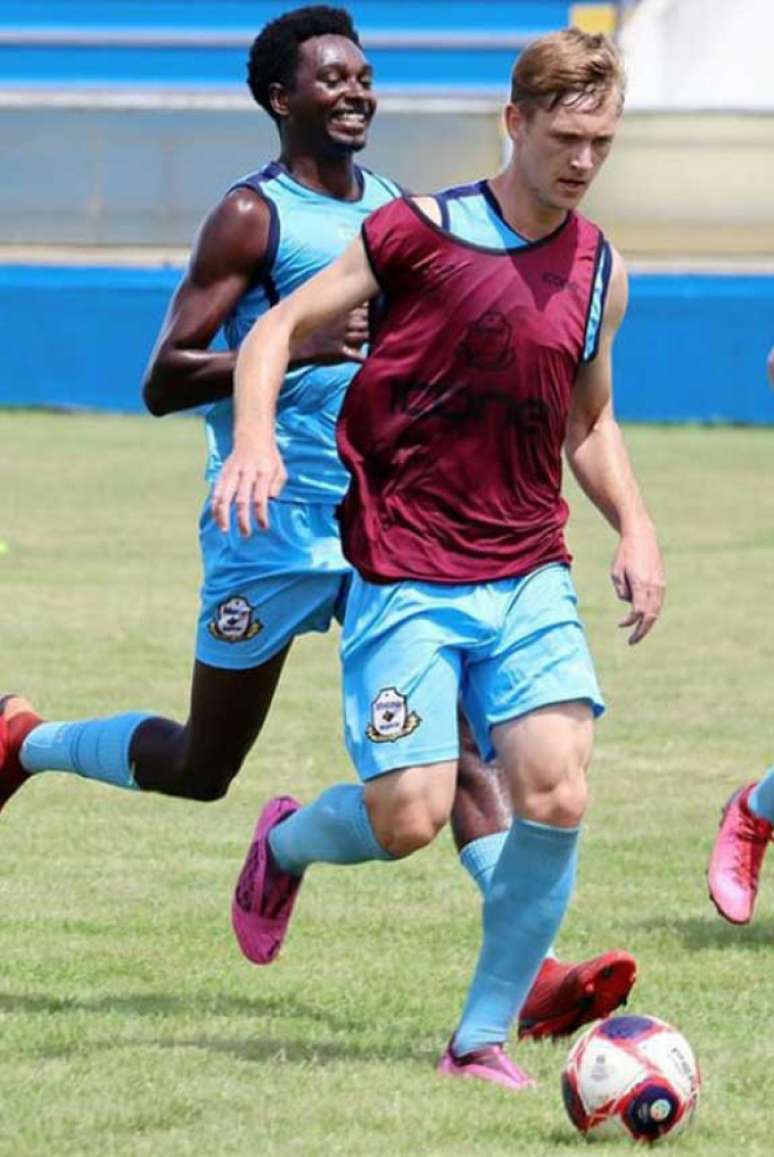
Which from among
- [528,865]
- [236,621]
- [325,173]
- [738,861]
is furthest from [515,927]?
[325,173]

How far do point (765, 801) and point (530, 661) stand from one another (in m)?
1.90

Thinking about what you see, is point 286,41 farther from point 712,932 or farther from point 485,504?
point 712,932

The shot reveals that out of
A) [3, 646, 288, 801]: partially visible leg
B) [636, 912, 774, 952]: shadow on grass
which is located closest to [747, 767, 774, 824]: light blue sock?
[636, 912, 774, 952]: shadow on grass

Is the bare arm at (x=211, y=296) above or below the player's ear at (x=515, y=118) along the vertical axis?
below

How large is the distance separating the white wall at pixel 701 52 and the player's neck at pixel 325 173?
81.9 ft

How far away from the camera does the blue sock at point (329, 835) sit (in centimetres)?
550

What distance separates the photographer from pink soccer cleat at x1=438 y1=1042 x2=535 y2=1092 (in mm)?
5207

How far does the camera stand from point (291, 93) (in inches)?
250

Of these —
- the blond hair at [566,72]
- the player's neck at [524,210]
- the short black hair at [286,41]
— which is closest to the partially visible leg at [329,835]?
the player's neck at [524,210]

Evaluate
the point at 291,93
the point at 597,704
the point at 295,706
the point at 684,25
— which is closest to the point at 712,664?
the point at 295,706

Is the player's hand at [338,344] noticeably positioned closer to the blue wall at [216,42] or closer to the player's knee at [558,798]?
the player's knee at [558,798]

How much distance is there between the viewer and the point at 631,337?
76.0 feet

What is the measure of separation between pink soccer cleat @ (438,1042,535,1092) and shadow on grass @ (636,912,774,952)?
1.48 meters

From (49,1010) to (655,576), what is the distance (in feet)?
5.52
